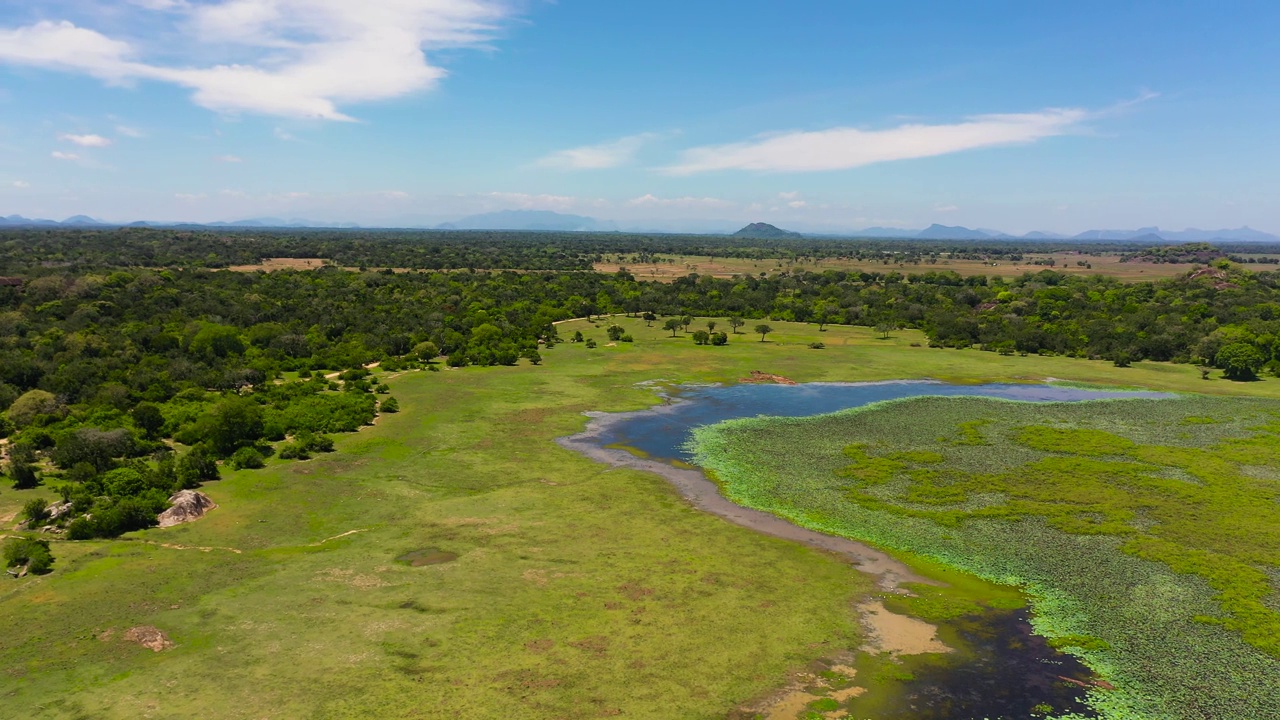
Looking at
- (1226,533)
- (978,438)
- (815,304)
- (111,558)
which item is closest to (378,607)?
(111,558)

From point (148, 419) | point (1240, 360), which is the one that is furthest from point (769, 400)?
point (1240, 360)

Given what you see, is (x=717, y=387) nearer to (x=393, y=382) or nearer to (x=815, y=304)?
(x=393, y=382)

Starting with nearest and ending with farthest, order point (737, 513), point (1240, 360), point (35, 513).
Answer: point (35, 513) < point (737, 513) < point (1240, 360)

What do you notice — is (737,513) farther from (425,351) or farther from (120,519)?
(425,351)

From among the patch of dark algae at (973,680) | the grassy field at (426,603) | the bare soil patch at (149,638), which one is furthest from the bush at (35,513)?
the patch of dark algae at (973,680)

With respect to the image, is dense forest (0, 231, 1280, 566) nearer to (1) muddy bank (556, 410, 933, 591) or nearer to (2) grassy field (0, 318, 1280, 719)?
(2) grassy field (0, 318, 1280, 719)

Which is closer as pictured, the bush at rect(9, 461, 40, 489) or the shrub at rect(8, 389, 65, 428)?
the bush at rect(9, 461, 40, 489)

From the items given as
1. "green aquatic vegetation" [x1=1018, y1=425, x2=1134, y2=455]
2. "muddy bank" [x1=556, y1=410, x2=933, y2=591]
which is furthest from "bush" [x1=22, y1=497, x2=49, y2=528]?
"green aquatic vegetation" [x1=1018, y1=425, x2=1134, y2=455]

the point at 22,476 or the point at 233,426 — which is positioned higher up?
the point at 233,426
